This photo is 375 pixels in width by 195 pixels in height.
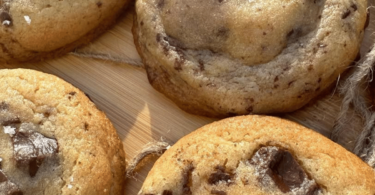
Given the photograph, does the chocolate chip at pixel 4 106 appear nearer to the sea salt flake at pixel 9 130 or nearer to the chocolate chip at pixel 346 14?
the sea salt flake at pixel 9 130

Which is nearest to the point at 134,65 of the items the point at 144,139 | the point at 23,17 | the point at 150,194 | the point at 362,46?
the point at 144,139

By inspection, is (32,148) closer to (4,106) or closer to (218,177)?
(4,106)

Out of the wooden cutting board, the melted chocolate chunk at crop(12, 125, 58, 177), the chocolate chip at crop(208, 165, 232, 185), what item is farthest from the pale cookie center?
the melted chocolate chunk at crop(12, 125, 58, 177)

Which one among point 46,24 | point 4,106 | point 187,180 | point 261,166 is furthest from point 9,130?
point 261,166

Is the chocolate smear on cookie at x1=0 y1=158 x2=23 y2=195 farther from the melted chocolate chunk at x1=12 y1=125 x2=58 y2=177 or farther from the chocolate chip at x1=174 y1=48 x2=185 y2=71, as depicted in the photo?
the chocolate chip at x1=174 y1=48 x2=185 y2=71

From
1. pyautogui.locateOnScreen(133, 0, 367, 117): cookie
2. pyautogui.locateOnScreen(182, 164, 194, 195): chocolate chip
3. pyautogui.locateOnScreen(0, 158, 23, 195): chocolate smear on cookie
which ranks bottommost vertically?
pyautogui.locateOnScreen(0, 158, 23, 195): chocolate smear on cookie

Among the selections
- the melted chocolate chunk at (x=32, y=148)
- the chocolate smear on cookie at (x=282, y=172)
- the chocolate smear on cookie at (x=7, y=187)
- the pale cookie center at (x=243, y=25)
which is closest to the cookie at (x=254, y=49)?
the pale cookie center at (x=243, y=25)

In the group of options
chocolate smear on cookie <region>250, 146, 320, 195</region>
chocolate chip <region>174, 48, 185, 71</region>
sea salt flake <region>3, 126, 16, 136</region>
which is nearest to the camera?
chocolate smear on cookie <region>250, 146, 320, 195</region>
